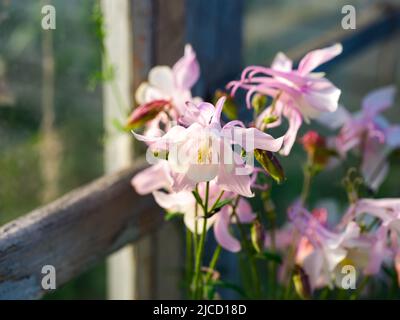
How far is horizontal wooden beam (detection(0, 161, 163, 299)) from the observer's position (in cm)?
109

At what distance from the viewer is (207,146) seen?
87 cm

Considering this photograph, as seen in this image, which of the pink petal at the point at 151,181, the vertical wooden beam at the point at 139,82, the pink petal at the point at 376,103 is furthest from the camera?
the vertical wooden beam at the point at 139,82

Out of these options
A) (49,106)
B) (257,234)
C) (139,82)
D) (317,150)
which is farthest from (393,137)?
(49,106)

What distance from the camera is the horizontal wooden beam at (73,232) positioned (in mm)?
1086

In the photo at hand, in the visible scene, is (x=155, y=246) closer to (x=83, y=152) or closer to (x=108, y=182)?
(x=108, y=182)

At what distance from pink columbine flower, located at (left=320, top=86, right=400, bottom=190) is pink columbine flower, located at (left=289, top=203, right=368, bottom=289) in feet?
0.74

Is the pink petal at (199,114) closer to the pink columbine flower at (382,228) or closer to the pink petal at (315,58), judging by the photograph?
the pink petal at (315,58)

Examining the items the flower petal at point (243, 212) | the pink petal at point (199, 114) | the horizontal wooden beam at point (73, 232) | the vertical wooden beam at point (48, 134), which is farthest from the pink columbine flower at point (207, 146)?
the vertical wooden beam at point (48, 134)

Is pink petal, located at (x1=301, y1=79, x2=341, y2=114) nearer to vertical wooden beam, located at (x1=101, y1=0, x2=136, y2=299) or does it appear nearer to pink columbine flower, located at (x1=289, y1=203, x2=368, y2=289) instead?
pink columbine flower, located at (x1=289, y1=203, x2=368, y2=289)

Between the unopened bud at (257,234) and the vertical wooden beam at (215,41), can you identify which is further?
the vertical wooden beam at (215,41)

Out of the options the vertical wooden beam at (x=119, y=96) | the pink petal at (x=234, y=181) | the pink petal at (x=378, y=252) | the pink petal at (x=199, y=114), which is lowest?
the pink petal at (x=378, y=252)

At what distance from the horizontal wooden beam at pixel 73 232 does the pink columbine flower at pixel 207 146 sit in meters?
0.33

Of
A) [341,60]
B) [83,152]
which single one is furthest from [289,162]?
[83,152]

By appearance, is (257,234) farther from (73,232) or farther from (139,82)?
(139,82)
